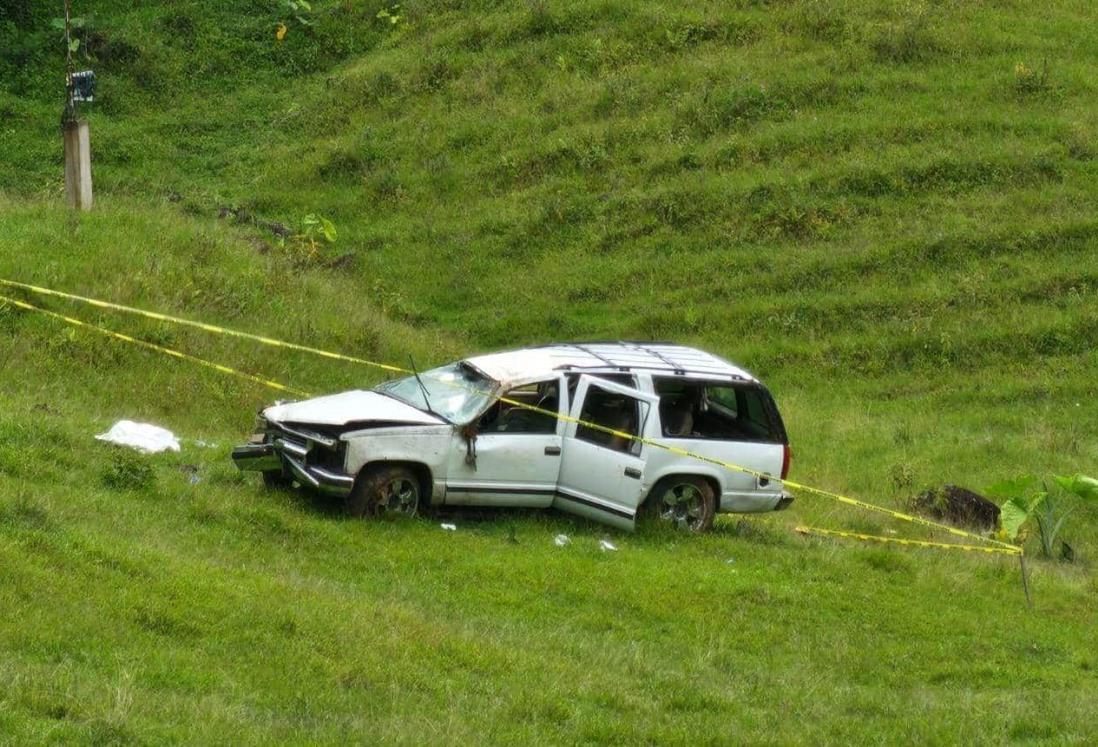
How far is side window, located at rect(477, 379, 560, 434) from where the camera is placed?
43.2 ft

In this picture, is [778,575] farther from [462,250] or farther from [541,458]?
[462,250]

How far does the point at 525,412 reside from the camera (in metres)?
13.4

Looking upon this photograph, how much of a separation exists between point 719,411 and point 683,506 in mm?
1293

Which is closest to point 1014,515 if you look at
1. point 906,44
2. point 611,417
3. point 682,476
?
point 682,476

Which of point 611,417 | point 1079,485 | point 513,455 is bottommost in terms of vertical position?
point 513,455

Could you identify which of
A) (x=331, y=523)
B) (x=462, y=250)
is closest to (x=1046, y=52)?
(x=462, y=250)

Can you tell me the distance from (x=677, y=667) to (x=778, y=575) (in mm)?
3020

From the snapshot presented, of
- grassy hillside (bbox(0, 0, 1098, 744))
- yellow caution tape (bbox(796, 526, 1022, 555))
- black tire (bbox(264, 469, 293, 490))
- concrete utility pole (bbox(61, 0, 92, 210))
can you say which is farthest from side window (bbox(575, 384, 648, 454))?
concrete utility pole (bbox(61, 0, 92, 210))

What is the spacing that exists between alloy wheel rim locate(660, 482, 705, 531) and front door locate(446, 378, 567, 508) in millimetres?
1190

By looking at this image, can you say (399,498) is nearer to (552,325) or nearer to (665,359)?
(665,359)

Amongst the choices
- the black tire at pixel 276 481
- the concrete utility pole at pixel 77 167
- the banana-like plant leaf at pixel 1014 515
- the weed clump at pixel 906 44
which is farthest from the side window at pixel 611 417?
the weed clump at pixel 906 44

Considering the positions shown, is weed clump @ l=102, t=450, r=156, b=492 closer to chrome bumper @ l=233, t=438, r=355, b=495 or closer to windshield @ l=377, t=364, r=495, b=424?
chrome bumper @ l=233, t=438, r=355, b=495

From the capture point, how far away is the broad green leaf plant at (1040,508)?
50.4ft

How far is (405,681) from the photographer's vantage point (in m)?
8.42
